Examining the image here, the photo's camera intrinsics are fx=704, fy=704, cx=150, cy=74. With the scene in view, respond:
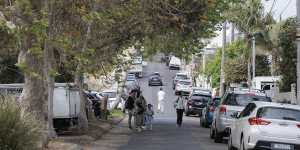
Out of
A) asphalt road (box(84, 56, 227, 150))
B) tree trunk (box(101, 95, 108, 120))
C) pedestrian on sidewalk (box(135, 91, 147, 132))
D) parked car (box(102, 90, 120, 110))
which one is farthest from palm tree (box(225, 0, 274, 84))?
pedestrian on sidewalk (box(135, 91, 147, 132))

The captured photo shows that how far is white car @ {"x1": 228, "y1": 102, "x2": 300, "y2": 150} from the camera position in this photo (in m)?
17.2

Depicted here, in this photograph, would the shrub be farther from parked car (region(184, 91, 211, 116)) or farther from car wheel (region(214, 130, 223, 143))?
parked car (region(184, 91, 211, 116))

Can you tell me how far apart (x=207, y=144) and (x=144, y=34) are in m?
6.77

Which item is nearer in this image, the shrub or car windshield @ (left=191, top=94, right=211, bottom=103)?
the shrub

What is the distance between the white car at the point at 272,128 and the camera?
17.2m

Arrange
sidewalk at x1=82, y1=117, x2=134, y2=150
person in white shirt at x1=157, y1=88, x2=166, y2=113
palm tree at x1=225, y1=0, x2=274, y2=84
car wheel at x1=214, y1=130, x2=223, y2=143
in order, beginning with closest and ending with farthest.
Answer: sidewalk at x1=82, y1=117, x2=134, y2=150 < car wheel at x1=214, y1=130, x2=223, y2=143 < person in white shirt at x1=157, y1=88, x2=166, y2=113 < palm tree at x1=225, y1=0, x2=274, y2=84

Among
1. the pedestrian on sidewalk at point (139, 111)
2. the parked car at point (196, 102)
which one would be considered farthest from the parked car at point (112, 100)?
the pedestrian on sidewalk at point (139, 111)

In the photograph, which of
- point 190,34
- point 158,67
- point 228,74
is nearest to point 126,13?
point 190,34

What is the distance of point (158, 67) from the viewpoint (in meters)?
118

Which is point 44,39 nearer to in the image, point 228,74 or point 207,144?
point 207,144

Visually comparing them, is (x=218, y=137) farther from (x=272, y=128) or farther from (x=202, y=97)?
(x=202, y=97)

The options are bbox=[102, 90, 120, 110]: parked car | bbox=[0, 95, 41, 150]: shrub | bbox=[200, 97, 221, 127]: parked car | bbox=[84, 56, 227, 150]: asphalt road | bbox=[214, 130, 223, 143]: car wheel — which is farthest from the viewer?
bbox=[102, 90, 120, 110]: parked car

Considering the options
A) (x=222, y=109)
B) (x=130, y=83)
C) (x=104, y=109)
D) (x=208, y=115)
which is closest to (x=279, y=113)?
(x=222, y=109)

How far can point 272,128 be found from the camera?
56.4 ft
